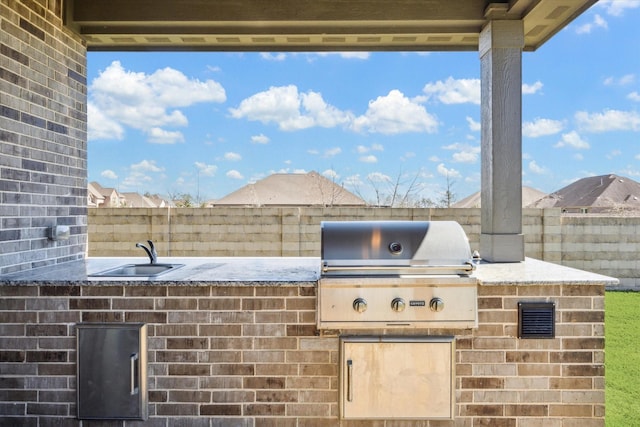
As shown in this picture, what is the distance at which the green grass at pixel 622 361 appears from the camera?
113 inches

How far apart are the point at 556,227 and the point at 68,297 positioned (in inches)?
238

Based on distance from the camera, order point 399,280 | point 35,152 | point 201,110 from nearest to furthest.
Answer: point 399,280, point 35,152, point 201,110

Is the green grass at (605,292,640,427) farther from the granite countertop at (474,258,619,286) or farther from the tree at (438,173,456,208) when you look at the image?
the tree at (438,173,456,208)

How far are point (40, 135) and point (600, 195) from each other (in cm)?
1129

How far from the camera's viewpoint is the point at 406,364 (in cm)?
238

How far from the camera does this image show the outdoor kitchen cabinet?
7.86 feet

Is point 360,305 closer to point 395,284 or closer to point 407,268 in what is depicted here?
point 395,284

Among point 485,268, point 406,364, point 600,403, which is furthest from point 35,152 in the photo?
point 600,403

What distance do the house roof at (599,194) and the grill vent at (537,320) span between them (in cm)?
818

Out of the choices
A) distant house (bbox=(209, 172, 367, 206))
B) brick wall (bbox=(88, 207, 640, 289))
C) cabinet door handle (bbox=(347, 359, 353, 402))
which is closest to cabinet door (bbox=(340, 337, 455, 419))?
cabinet door handle (bbox=(347, 359, 353, 402))

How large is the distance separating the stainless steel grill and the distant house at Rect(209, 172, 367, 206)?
196 inches

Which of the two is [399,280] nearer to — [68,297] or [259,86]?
[68,297]

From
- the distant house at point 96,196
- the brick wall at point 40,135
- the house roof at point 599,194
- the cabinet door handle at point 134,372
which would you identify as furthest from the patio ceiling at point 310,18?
the house roof at point 599,194

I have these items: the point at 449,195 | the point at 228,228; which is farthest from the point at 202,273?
the point at 449,195
